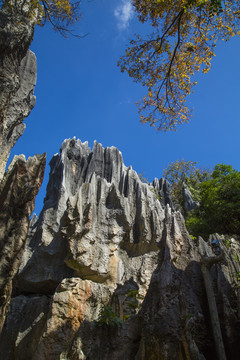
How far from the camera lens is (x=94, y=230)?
18406 millimetres

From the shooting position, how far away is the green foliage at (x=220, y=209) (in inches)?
823

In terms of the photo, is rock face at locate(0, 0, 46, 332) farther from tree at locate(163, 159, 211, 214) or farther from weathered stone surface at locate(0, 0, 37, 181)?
tree at locate(163, 159, 211, 214)

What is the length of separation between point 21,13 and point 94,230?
45.1 feet

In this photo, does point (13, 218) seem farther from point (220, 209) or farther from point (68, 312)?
point (220, 209)

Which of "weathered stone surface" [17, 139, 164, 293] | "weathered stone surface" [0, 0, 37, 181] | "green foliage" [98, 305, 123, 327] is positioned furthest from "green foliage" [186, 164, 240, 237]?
"weathered stone surface" [0, 0, 37, 181]

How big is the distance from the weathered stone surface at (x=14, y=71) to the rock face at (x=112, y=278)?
20.0ft

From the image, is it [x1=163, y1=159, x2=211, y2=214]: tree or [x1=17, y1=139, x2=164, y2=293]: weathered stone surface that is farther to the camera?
[x1=163, y1=159, x2=211, y2=214]: tree

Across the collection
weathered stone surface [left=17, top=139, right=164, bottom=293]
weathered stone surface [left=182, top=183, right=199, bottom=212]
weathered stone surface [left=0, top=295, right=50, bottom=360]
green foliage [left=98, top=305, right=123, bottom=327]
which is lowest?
green foliage [left=98, top=305, right=123, bottom=327]

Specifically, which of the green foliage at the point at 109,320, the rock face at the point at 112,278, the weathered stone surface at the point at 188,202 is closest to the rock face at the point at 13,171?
the rock face at the point at 112,278

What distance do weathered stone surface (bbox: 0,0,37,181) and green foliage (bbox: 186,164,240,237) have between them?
54.0 feet

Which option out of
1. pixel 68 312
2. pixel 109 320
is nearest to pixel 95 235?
pixel 68 312

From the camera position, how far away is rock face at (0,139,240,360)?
8.84 metres

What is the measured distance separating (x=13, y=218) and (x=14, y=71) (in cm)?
290

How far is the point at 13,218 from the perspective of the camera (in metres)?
5.39
